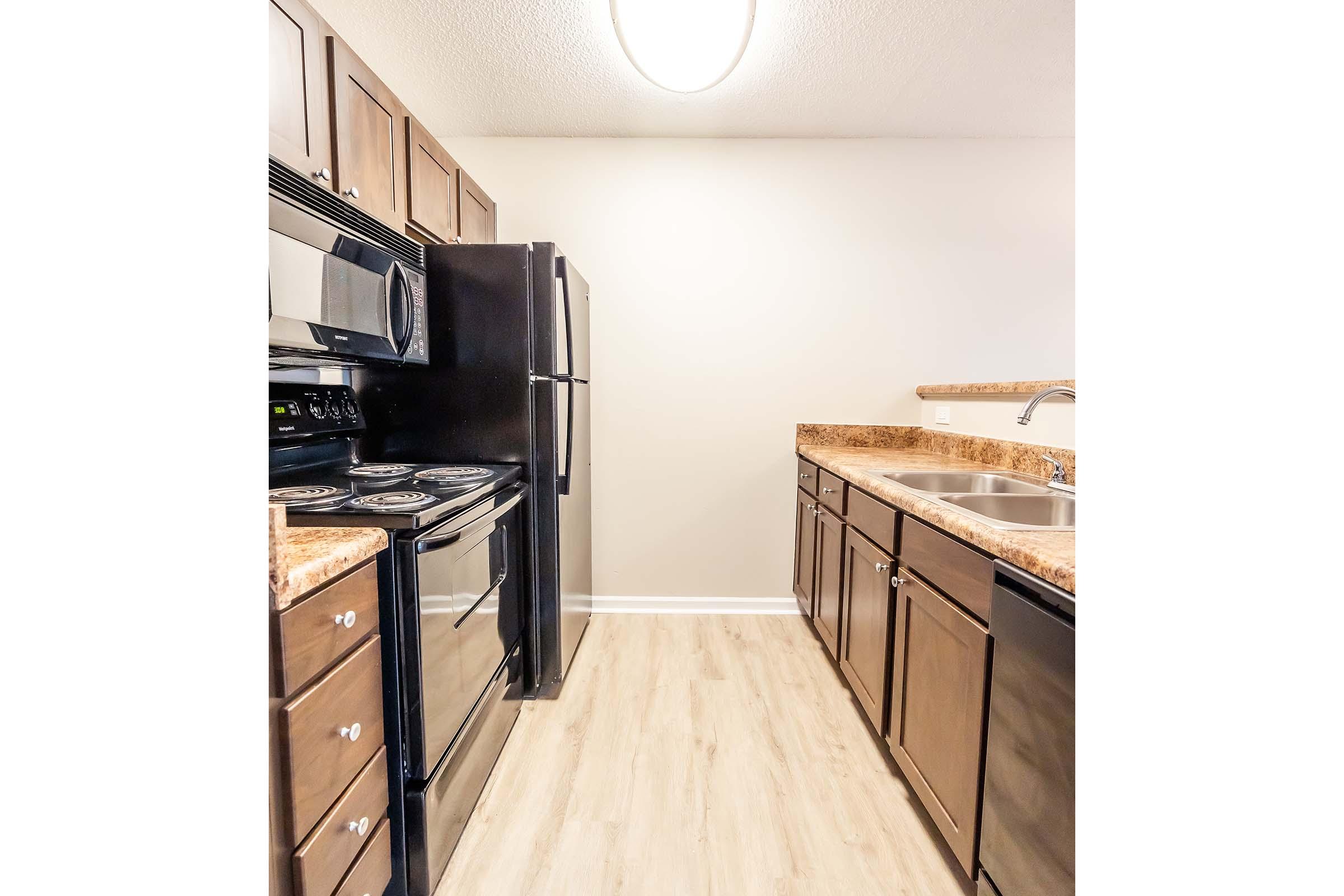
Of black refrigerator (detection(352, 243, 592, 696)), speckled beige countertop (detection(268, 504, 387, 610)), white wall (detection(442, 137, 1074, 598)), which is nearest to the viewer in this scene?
speckled beige countertop (detection(268, 504, 387, 610))

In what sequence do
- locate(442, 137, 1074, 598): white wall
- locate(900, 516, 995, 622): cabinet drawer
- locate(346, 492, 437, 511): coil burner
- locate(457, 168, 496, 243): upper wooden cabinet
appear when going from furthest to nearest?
locate(442, 137, 1074, 598): white wall → locate(457, 168, 496, 243): upper wooden cabinet → locate(346, 492, 437, 511): coil burner → locate(900, 516, 995, 622): cabinet drawer

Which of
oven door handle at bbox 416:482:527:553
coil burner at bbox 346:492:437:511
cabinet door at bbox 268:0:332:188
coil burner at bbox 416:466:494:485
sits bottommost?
oven door handle at bbox 416:482:527:553

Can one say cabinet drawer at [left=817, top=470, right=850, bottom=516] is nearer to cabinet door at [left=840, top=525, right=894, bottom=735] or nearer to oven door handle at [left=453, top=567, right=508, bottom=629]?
cabinet door at [left=840, top=525, right=894, bottom=735]

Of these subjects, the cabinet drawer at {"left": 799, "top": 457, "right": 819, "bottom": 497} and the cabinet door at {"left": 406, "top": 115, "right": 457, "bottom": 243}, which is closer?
the cabinet door at {"left": 406, "top": 115, "right": 457, "bottom": 243}

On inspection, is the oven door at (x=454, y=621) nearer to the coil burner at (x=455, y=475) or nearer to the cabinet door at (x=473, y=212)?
the coil burner at (x=455, y=475)

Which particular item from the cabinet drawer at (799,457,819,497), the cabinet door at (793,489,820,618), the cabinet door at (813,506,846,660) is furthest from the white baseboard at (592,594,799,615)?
the cabinet drawer at (799,457,819,497)

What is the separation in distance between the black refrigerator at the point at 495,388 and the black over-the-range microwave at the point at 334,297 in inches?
5.8

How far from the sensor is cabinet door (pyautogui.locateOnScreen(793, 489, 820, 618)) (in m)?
2.80

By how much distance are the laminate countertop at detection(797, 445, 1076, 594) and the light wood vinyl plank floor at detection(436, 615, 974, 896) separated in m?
0.81

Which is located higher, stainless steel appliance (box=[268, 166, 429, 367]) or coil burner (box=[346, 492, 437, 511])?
stainless steel appliance (box=[268, 166, 429, 367])

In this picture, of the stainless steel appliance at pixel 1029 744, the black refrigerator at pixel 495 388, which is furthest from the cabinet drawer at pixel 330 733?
the stainless steel appliance at pixel 1029 744

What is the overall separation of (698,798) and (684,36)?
204 centimetres
